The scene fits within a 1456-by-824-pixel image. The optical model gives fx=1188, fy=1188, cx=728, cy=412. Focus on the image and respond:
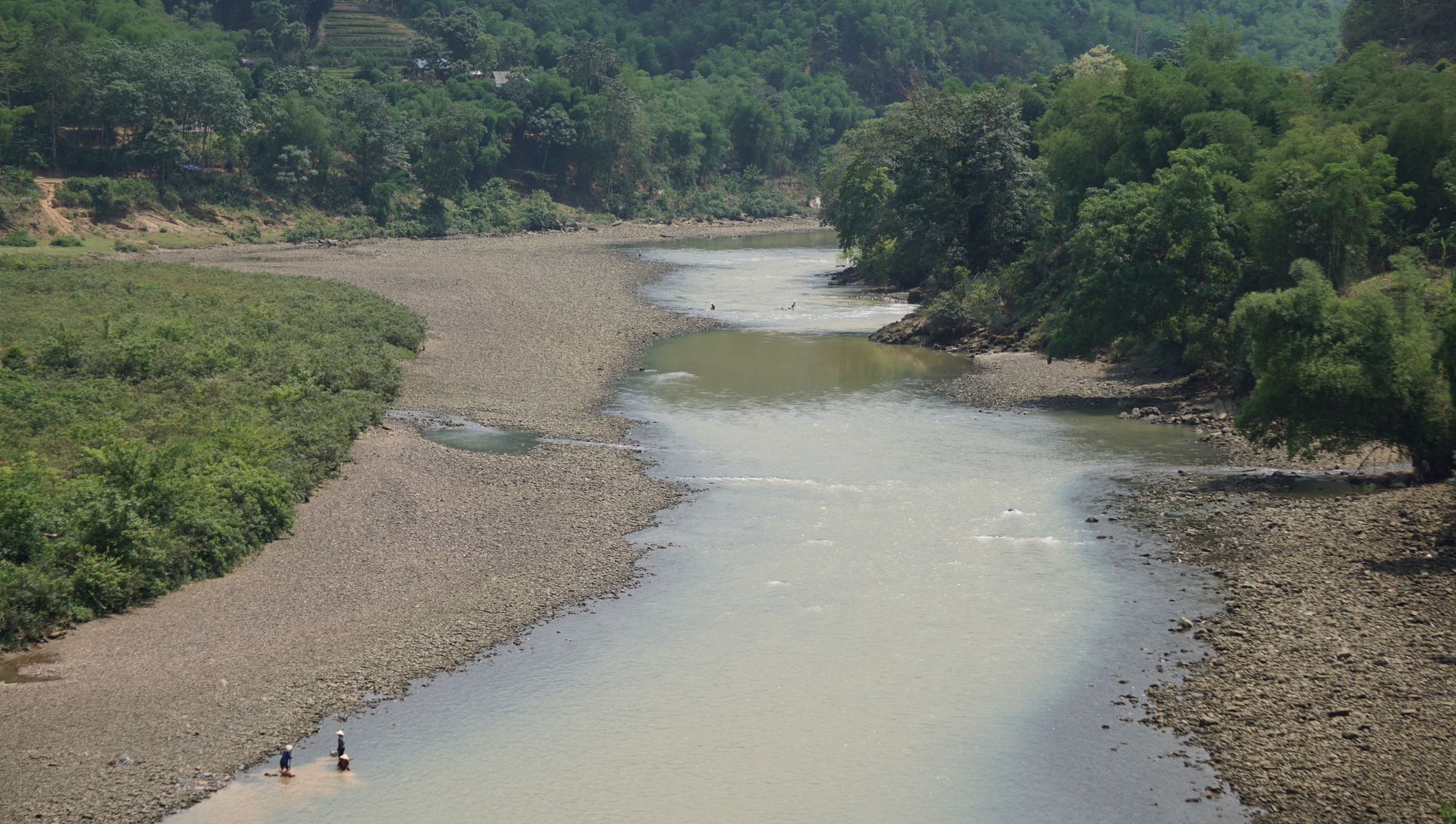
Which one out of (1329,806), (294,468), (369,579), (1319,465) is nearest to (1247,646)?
(1329,806)

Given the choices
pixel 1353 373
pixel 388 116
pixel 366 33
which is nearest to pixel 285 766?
pixel 1353 373

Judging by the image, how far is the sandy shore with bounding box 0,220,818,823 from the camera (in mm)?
19109

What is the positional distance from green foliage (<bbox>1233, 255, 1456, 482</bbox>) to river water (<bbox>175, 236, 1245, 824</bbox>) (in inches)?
202

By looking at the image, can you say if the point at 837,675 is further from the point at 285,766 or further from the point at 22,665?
the point at 22,665

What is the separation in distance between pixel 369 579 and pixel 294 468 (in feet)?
20.4

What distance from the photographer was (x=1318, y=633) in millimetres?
22953

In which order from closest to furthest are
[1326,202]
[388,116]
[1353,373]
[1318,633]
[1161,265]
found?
1. [1318,633]
2. [1353,373]
3. [1326,202]
4. [1161,265]
5. [388,116]

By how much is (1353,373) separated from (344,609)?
80.7 ft

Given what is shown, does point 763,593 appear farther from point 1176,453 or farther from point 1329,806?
point 1176,453

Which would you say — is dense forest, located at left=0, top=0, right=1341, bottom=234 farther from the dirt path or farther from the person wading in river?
the person wading in river

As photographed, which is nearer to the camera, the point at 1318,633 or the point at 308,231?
the point at 1318,633

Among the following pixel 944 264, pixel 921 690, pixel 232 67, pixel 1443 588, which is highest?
pixel 232 67

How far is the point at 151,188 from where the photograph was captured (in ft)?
329

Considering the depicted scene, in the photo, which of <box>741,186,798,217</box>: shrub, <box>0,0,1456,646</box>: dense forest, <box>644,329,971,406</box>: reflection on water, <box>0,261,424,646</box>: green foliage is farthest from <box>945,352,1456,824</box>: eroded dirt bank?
<box>741,186,798,217</box>: shrub
